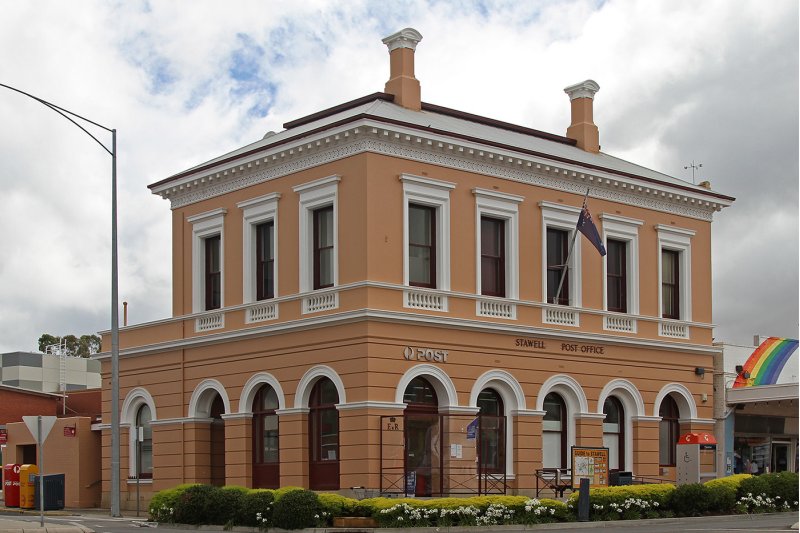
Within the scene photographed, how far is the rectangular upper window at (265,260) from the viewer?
119 feet

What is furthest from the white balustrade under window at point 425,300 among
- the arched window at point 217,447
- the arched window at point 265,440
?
the arched window at point 217,447

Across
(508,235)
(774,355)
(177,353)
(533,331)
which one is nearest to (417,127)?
(508,235)

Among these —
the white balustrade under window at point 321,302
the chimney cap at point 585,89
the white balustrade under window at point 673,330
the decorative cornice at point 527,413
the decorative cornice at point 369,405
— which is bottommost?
the decorative cornice at point 527,413

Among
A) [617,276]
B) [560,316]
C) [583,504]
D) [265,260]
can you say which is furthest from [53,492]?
[583,504]

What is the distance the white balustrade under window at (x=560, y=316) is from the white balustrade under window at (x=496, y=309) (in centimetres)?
125

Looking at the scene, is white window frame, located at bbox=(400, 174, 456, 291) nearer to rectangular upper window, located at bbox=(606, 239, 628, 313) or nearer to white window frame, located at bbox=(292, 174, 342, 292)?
white window frame, located at bbox=(292, 174, 342, 292)

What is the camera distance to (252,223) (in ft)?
120

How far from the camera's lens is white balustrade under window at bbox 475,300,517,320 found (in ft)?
114

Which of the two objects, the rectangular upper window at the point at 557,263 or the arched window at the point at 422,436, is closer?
the arched window at the point at 422,436

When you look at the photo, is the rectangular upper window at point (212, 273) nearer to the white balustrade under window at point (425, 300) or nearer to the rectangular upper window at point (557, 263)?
the white balustrade under window at point (425, 300)

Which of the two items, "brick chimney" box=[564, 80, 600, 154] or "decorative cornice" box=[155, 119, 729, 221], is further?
"brick chimney" box=[564, 80, 600, 154]

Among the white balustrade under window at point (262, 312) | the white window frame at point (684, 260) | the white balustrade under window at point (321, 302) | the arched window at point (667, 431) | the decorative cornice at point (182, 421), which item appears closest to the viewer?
the white balustrade under window at point (321, 302)

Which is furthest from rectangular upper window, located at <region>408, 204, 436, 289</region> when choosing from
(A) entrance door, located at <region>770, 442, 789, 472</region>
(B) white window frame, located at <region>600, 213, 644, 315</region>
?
(A) entrance door, located at <region>770, 442, 789, 472</region>

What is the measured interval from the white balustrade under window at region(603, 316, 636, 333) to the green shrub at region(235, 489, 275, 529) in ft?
43.4
